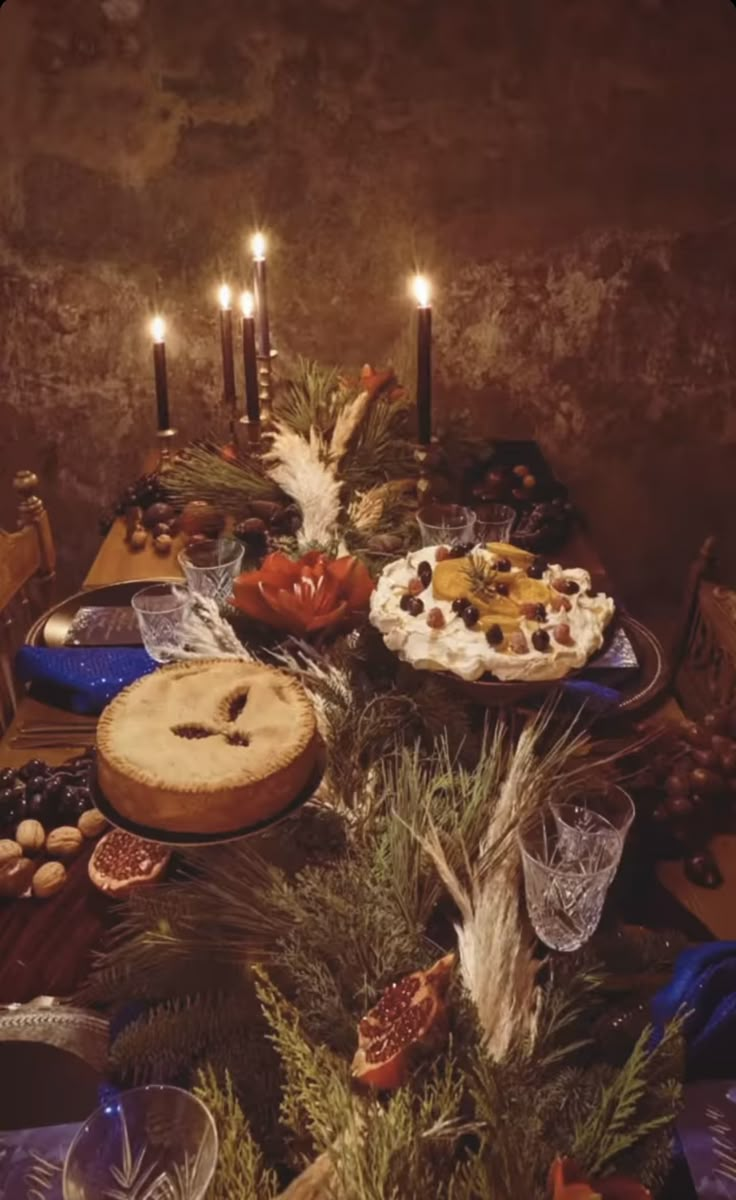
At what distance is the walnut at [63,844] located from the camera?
4.58 ft

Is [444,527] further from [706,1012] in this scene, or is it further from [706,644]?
[706,1012]

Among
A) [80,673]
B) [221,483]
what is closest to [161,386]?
[221,483]

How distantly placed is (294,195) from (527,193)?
0.77m

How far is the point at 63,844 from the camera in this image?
1396 millimetres

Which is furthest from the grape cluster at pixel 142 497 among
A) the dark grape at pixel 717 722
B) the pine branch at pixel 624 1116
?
the pine branch at pixel 624 1116

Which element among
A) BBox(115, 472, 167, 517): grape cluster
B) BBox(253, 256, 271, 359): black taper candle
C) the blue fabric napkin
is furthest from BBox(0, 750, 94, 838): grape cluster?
BBox(253, 256, 271, 359): black taper candle

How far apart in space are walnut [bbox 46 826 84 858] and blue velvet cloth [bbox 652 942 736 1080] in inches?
29.6

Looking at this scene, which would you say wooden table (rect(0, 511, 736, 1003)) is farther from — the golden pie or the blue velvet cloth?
the blue velvet cloth

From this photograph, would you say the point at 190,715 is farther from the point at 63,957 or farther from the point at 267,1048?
the point at 267,1048

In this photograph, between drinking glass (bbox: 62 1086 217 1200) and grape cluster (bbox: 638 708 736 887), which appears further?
grape cluster (bbox: 638 708 736 887)

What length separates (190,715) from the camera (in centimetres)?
134

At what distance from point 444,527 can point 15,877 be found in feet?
3.55

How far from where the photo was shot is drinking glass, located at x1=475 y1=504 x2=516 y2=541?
2.26 m

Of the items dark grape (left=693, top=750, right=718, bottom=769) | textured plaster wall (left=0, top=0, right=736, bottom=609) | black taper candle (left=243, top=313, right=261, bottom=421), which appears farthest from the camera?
textured plaster wall (left=0, top=0, right=736, bottom=609)
